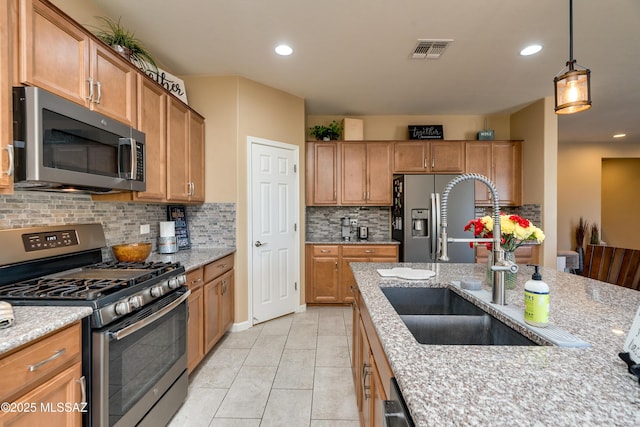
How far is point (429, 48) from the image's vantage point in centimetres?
261

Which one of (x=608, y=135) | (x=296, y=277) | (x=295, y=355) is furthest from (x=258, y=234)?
(x=608, y=135)

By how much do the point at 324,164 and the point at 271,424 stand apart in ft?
10.1

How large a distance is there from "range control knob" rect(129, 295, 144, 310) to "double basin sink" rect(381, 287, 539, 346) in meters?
1.26

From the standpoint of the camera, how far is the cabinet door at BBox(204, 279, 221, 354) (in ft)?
7.93

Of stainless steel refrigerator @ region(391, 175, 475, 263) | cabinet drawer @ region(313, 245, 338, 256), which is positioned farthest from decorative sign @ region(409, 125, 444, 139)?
cabinet drawer @ region(313, 245, 338, 256)

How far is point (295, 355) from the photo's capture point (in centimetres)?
260

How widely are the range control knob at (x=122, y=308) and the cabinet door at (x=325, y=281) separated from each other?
2.70 metres

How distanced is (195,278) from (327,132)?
9.02ft

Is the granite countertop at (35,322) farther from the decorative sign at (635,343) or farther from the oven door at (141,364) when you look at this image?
the decorative sign at (635,343)

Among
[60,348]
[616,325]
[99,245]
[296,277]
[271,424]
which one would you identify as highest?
[99,245]

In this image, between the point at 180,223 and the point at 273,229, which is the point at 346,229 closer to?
the point at 273,229

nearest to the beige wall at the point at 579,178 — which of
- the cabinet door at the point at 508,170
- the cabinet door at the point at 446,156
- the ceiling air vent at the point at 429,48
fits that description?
the cabinet door at the point at 508,170

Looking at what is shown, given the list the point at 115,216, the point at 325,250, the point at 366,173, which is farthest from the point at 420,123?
the point at 115,216

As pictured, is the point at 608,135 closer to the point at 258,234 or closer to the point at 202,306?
the point at 258,234
